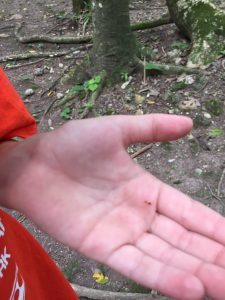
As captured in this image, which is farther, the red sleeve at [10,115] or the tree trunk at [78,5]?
Result: the tree trunk at [78,5]

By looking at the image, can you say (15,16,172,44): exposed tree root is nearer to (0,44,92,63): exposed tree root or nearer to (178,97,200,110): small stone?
(0,44,92,63): exposed tree root

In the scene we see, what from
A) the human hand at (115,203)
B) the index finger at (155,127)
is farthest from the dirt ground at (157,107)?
the index finger at (155,127)

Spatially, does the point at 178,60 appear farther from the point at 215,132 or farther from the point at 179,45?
the point at 215,132

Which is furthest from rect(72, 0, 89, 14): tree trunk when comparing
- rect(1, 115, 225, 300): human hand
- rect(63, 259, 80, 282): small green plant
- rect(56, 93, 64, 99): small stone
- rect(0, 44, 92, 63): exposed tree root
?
rect(1, 115, 225, 300): human hand

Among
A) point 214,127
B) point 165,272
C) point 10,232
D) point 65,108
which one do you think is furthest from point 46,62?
point 165,272

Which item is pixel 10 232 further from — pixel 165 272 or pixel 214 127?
pixel 214 127

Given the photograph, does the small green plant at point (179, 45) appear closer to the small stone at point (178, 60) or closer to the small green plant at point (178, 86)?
the small stone at point (178, 60)

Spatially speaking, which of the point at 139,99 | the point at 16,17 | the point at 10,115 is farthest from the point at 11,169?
the point at 16,17
